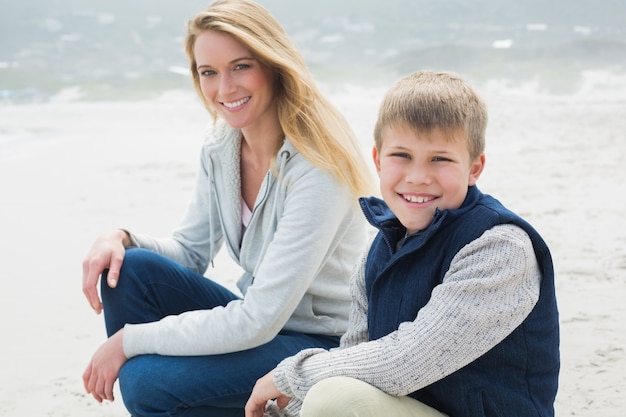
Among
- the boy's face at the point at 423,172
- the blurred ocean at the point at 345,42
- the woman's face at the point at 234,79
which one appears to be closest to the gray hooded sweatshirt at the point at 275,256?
the woman's face at the point at 234,79

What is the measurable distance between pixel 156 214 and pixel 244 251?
382 centimetres

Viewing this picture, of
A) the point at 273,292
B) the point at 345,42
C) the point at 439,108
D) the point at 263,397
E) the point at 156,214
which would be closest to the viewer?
the point at 439,108

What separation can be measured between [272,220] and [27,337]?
1.76 m

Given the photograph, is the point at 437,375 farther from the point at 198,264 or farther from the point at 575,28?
the point at 575,28

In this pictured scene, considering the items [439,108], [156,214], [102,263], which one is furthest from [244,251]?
[156,214]

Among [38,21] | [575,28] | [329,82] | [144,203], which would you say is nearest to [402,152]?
[144,203]

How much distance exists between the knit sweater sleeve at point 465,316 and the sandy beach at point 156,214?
114 centimetres

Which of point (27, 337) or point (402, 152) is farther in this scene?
point (27, 337)

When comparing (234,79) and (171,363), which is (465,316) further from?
(234,79)

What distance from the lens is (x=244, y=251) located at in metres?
2.58

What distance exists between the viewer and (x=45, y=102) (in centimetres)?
1888

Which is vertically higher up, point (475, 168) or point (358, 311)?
point (475, 168)

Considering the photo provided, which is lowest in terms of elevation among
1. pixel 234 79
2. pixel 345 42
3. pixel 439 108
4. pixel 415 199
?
pixel 415 199

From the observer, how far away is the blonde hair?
2.40m
